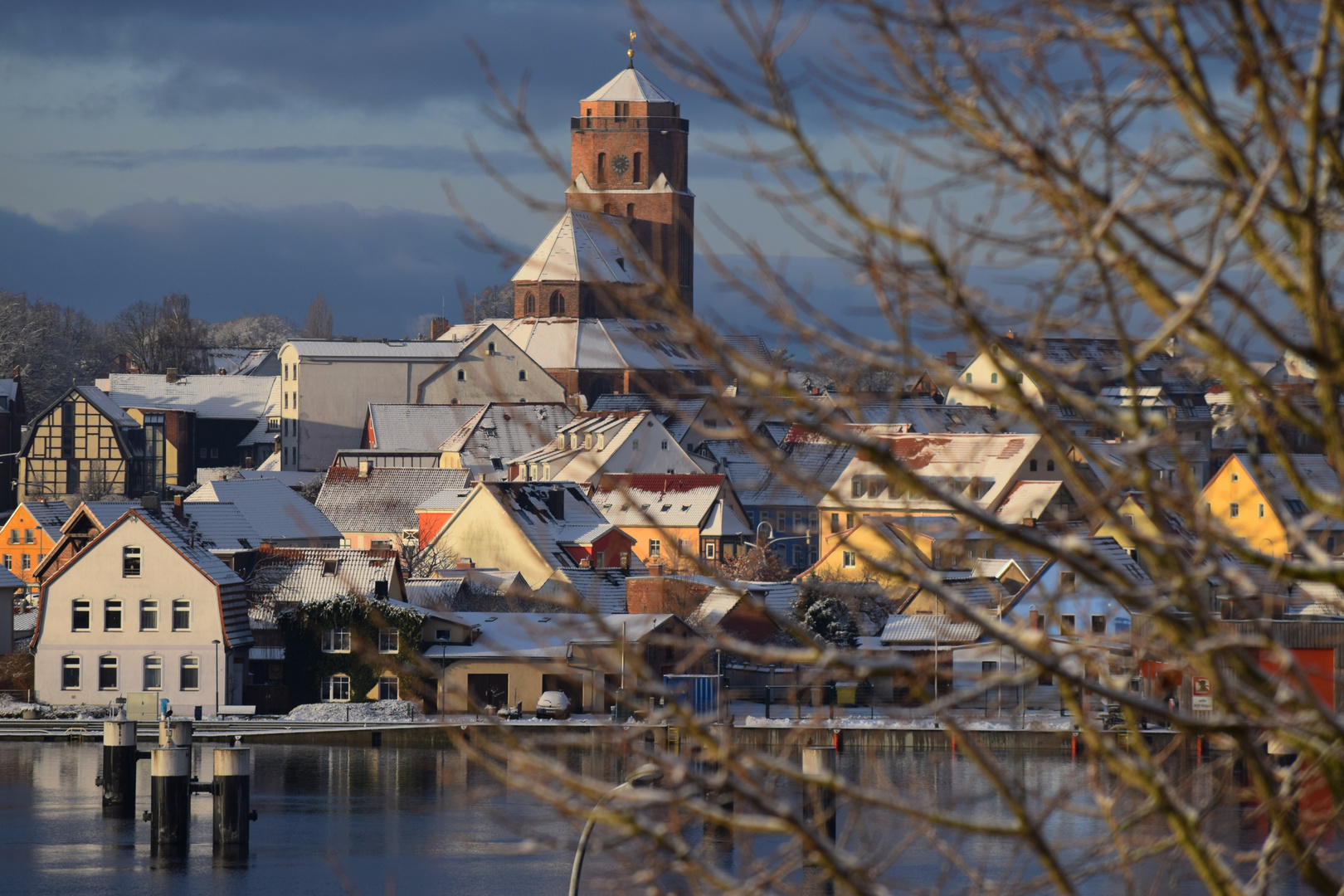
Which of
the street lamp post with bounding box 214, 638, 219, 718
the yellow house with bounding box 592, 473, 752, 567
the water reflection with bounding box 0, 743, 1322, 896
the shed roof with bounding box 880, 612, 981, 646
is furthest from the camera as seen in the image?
the yellow house with bounding box 592, 473, 752, 567

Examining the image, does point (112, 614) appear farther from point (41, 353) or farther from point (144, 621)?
point (41, 353)

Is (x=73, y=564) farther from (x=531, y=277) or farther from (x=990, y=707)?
(x=531, y=277)

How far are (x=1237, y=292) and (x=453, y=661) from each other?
3504 centimetres

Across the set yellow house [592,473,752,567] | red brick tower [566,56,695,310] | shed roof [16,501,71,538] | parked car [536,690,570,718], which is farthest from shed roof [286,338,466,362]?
parked car [536,690,570,718]

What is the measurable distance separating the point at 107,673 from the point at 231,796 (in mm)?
12676

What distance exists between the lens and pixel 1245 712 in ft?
13.9

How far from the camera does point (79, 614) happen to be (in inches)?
1594

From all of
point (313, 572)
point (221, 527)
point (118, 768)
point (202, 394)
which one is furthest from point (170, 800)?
point (202, 394)

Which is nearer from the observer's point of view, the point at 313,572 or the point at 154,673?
the point at 154,673

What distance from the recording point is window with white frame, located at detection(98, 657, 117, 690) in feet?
133

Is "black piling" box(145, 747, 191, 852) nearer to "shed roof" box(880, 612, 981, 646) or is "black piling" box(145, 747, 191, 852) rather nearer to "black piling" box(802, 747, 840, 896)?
"black piling" box(802, 747, 840, 896)

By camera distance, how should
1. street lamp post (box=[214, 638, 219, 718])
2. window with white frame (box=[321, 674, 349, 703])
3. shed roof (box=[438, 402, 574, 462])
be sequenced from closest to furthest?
street lamp post (box=[214, 638, 219, 718]) → window with white frame (box=[321, 674, 349, 703]) → shed roof (box=[438, 402, 574, 462])

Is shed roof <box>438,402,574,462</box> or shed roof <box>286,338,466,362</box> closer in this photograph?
shed roof <box>438,402,574,462</box>

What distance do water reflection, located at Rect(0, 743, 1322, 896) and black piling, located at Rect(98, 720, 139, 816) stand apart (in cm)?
34
